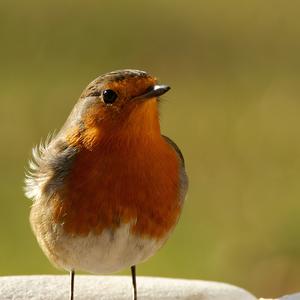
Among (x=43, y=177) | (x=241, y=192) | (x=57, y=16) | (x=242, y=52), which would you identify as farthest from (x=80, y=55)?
(x=43, y=177)

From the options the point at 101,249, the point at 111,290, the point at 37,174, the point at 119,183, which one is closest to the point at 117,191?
the point at 119,183

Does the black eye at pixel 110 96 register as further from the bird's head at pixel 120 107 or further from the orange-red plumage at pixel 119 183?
the orange-red plumage at pixel 119 183

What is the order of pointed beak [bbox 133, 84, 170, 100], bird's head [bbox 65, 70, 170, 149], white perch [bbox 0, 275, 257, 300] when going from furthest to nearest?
white perch [bbox 0, 275, 257, 300] → bird's head [bbox 65, 70, 170, 149] → pointed beak [bbox 133, 84, 170, 100]

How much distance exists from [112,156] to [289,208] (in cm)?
413

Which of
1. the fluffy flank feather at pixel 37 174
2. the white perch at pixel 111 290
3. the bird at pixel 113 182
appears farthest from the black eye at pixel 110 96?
the white perch at pixel 111 290

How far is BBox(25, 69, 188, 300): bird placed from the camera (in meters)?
3.86

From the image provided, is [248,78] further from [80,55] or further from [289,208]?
[289,208]

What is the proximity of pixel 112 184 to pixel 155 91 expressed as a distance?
40 cm

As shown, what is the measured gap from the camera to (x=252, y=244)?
7625 mm

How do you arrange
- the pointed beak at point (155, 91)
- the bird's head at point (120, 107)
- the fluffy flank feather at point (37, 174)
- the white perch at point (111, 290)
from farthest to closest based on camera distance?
the white perch at point (111, 290), the fluffy flank feather at point (37, 174), the bird's head at point (120, 107), the pointed beak at point (155, 91)

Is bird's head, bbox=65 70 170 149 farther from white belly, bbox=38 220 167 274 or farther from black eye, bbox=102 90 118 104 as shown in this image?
white belly, bbox=38 220 167 274

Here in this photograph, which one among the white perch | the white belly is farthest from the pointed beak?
the white perch

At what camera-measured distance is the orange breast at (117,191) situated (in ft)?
12.7

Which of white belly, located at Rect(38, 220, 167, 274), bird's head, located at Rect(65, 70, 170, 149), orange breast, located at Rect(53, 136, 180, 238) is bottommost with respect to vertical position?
white belly, located at Rect(38, 220, 167, 274)
